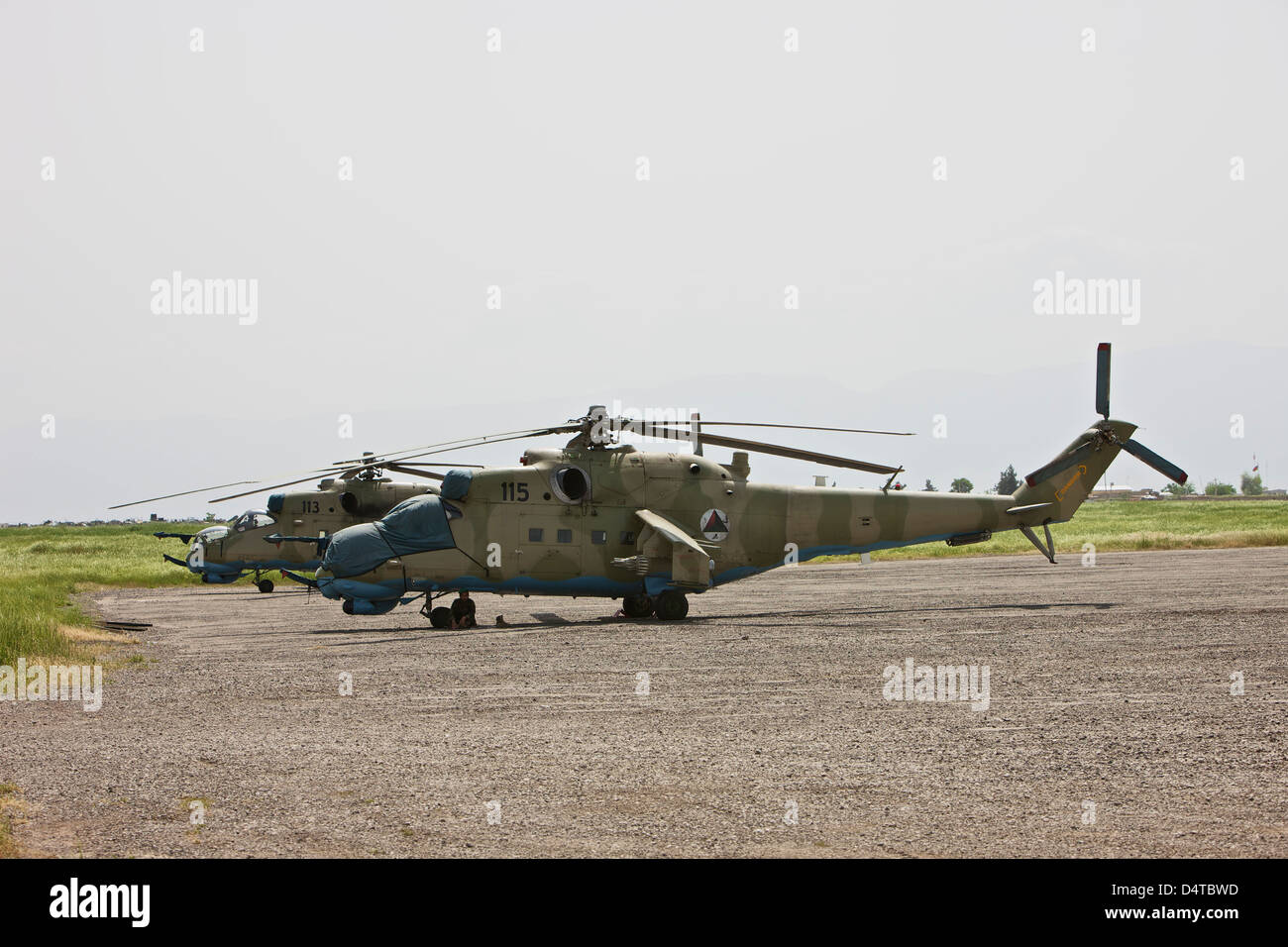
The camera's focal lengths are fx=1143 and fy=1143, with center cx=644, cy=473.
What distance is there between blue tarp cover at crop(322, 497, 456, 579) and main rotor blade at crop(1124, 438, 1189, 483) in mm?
16589

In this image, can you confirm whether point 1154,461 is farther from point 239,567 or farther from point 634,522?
point 239,567

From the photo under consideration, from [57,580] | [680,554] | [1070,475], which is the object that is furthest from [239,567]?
[1070,475]

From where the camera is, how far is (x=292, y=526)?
35531mm

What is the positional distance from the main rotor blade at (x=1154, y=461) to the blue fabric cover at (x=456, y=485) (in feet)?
52.5

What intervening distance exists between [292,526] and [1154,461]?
24.7 m

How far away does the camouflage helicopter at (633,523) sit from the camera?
79.6ft

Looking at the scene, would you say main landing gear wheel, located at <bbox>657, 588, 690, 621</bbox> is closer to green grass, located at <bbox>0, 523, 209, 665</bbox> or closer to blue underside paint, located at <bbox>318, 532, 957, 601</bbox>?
blue underside paint, located at <bbox>318, 532, 957, 601</bbox>

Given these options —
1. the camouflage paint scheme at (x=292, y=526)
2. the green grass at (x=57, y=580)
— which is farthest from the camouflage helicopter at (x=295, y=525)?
the green grass at (x=57, y=580)

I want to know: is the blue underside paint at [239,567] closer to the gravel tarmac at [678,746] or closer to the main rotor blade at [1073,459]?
the gravel tarmac at [678,746]
